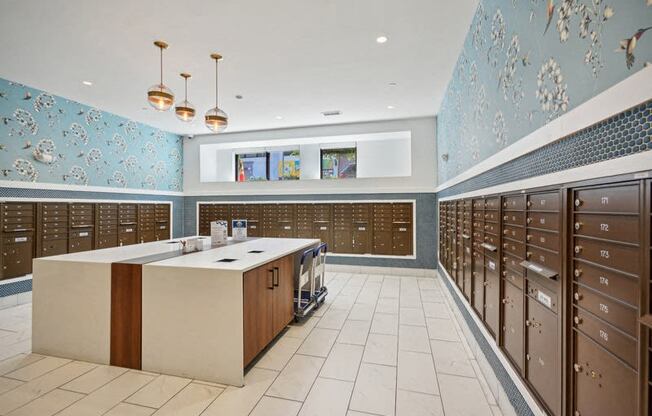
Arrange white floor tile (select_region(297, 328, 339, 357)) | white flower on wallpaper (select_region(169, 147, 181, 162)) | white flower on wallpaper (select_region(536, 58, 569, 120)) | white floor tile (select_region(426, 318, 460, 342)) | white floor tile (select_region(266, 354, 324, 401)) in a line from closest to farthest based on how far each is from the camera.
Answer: white flower on wallpaper (select_region(536, 58, 569, 120)) < white floor tile (select_region(266, 354, 324, 401)) < white floor tile (select_region(297, 328, 339, 357)) < white floor tile (select_region(426, 318, 460, 342)) < white flower on wallpaper (select_region(169, 147, 181, 162))

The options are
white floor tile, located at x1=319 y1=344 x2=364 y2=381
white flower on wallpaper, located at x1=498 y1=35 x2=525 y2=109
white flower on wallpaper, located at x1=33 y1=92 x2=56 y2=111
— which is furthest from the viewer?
white flower on wallpaper, located at x1=33 y1=92 x2=56 y2=111

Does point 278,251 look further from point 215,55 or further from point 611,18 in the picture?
point 611,18

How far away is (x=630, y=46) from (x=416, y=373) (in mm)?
2426

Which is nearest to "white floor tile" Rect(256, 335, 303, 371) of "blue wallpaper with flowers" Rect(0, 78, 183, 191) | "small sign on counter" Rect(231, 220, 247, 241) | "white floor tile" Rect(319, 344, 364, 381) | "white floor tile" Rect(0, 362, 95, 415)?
"white floor tile" Rect(319, 344, 364, 381)

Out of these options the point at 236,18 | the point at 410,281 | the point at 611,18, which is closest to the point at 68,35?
the point at 236,18

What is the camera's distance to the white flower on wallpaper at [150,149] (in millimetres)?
6359

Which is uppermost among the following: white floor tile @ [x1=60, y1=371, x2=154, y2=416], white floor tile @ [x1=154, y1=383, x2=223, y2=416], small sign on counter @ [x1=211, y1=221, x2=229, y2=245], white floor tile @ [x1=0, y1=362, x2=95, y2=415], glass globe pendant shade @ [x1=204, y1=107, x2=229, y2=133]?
glass globe pendant shade @ [x1=204, y1=107, x2=229, y2=133]

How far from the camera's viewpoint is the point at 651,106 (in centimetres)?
80

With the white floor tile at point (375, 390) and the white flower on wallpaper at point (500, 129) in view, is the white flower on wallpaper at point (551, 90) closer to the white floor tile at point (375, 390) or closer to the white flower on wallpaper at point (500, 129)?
the white flower on wallpaper at point (500, 129)

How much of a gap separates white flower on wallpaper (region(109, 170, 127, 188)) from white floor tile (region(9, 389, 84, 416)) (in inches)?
180

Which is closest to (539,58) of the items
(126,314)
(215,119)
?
(215,119)

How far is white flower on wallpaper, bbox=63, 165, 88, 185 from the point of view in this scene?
15.9 feet

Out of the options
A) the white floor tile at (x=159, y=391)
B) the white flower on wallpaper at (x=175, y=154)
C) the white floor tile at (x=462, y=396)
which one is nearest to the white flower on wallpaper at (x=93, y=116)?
the white flower on wallpaper at (x=175, y=154)

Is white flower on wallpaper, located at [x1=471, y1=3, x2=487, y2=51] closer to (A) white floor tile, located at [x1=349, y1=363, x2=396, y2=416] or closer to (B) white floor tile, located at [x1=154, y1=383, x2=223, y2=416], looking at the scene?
(A) white floor tile, located at [x1=349, y1=363, x2=396, y2=416]
